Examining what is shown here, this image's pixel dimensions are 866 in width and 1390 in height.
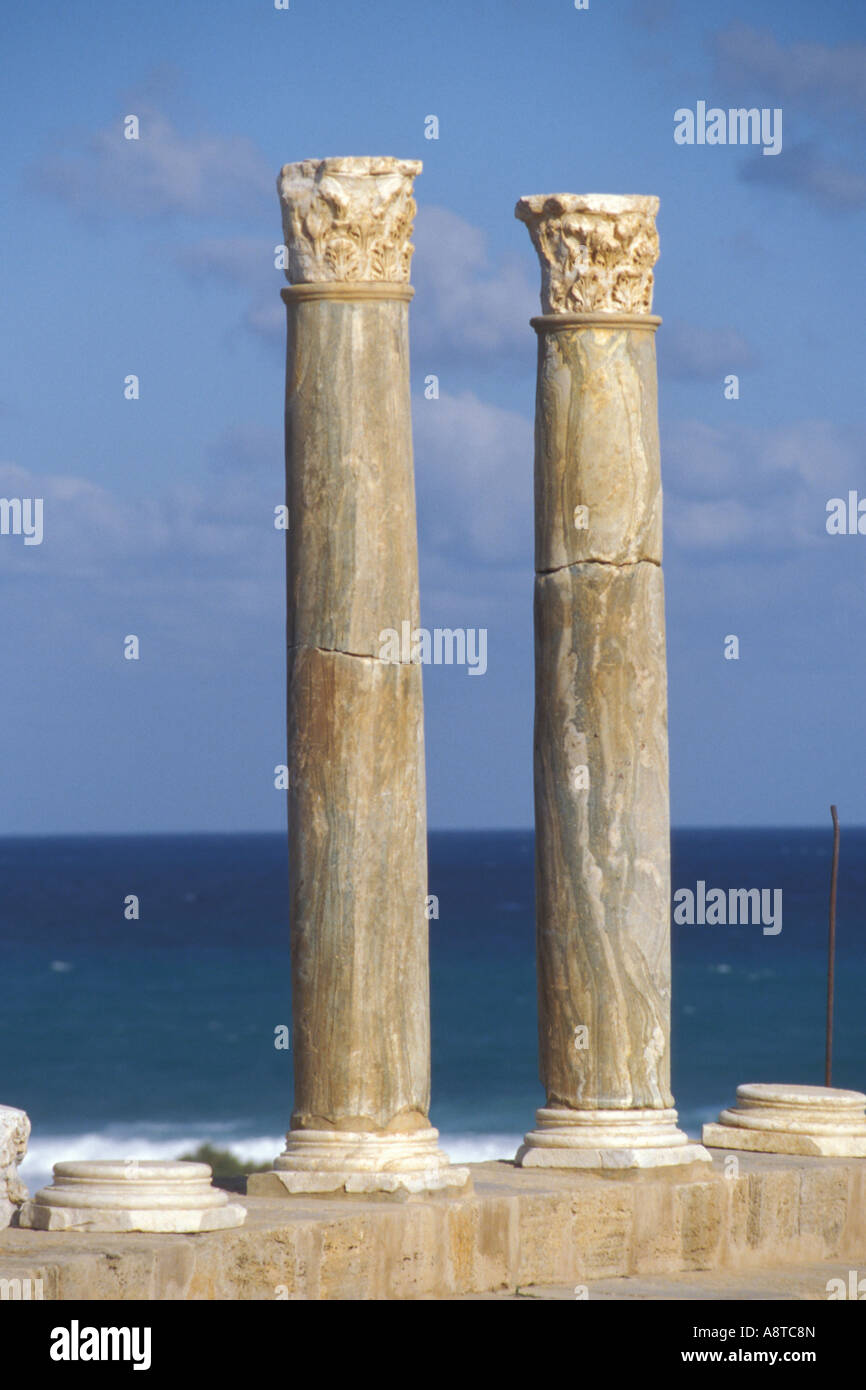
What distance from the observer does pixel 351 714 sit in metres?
22.1

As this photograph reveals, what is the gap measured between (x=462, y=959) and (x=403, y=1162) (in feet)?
292

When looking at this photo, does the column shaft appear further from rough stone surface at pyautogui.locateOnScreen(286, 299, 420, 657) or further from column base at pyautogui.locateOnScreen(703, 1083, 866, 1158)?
column base at pyautogui.locateOnScreen(703, 1083, 866, 1158)

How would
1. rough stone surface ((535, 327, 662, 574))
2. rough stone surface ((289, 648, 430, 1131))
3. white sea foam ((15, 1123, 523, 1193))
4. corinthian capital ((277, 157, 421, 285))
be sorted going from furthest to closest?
1. white sea foam ((15, 1123, 523, 1193))
2. rough stone surface ((535, 327, 662, 574))
3. corinthian capital ((277, 157, 421, 285))
4. rough stone surface ((289, 648, 430, 1131))

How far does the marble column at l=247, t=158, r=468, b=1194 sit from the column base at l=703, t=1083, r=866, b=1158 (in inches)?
209

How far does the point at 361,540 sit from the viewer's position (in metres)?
22.1

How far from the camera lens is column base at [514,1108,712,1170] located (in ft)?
77.9

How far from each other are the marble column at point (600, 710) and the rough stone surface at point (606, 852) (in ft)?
0.04

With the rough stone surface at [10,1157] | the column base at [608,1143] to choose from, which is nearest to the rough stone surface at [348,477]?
the rough stone surface at [10,1157]

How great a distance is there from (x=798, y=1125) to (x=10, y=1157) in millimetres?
9380

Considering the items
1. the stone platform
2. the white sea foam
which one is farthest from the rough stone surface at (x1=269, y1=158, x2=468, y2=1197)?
the white sea foam

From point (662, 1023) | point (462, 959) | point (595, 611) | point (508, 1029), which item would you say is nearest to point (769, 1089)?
point (662, 1023)

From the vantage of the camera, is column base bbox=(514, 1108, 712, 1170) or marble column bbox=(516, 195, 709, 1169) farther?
marble column bbox=(516, 195, 709, 1169)

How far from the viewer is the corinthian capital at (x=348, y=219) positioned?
22266mm
